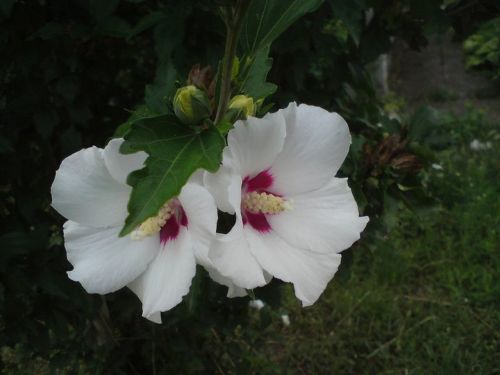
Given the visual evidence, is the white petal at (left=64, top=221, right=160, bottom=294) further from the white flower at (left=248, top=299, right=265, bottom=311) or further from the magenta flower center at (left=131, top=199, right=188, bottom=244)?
the white flower at (left=248, top=299, right=265, bottom=311)

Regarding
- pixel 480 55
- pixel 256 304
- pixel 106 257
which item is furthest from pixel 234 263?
pixel 480 55

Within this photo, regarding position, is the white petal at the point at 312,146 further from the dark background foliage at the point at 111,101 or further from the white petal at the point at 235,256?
the dark background foliage at the point at 111,101

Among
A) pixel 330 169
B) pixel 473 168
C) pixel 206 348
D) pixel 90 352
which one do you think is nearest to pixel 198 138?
pixel 330 169

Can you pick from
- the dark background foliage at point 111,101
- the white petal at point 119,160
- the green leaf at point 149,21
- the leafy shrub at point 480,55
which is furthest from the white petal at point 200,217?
the leafy shrub at point 480,55

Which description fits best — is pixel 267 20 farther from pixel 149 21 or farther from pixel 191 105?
pixel 149 21

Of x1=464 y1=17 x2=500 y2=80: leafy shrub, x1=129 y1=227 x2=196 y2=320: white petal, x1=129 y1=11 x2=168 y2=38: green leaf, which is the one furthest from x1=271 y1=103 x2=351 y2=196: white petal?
x1=464 y1=17 x2=500 y2=80: leafy shrub

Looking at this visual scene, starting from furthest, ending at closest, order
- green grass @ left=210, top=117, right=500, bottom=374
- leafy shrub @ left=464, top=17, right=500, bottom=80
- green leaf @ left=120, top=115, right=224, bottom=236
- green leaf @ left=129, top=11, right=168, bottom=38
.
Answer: leafy shrub @ left=464, top=17, right=500, bottom=80
green grass @ left=210, top=117, right=500, bottom=374
green leaf @ left=129, top=11, right=168, bottom=38
green leaf @ left=120, top=115, right=224, bottom=236

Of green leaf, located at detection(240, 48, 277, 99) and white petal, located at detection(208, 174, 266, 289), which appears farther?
green leaf, located at detection(240, 48, 277, 99)
